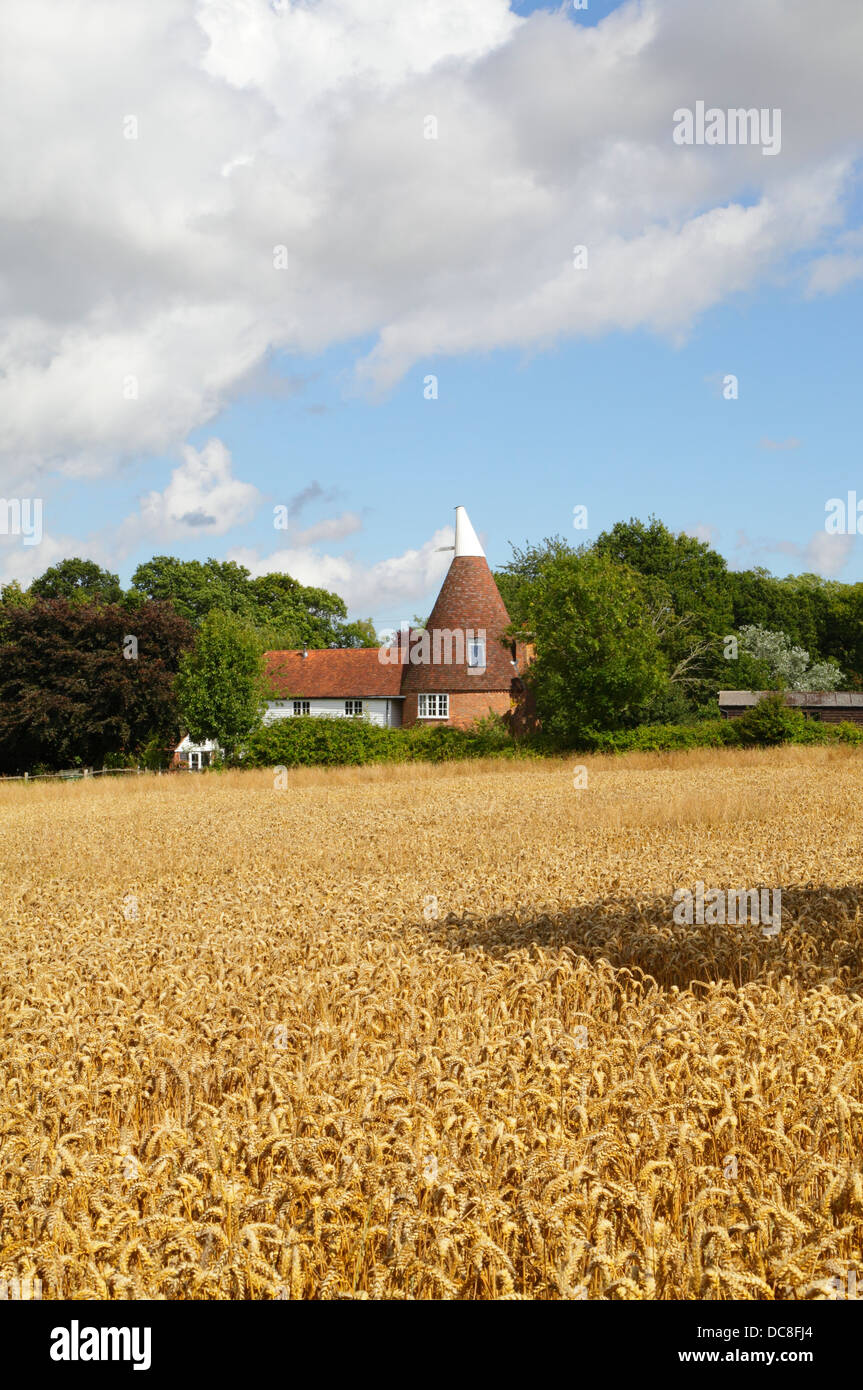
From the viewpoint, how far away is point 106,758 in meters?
56.0

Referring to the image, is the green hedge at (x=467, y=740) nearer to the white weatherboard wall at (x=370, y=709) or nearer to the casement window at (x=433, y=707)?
the casement window at (x=433, y=707)

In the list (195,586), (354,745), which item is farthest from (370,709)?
(195,586)

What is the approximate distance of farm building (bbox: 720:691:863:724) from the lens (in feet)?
188

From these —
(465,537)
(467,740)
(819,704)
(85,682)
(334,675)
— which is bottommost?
(467,740)

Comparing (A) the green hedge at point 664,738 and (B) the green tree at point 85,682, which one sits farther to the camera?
(B) the green tree at point 85,682

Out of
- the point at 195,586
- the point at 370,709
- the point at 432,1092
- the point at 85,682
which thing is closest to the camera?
the point at 432,1092

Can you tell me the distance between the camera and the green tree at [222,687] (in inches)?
1913

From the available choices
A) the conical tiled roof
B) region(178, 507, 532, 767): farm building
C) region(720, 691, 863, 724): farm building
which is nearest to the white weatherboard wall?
region(178, 507, 532, 767): farm building

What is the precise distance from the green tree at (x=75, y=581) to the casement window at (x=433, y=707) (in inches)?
1962

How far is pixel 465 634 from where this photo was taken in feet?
184

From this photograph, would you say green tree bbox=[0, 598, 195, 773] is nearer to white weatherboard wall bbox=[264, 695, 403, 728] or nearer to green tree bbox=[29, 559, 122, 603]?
white weatherboard wall bbox=[264, 695, 403, 728]

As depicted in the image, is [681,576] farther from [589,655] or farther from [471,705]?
[589,655]

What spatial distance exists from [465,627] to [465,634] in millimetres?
451

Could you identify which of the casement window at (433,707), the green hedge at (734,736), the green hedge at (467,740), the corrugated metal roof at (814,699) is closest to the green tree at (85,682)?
the green hedge at (467,740)
